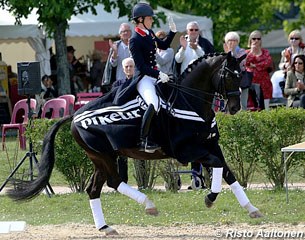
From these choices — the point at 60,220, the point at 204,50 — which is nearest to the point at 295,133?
the point at 204,50

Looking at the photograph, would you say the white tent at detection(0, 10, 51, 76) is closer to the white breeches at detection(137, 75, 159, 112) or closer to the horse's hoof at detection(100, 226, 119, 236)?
the white breeches at detection(137, 75, 159, 112)

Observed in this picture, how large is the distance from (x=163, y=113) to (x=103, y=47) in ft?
63.4

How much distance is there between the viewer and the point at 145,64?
1208 cm

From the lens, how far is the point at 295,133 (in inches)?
573

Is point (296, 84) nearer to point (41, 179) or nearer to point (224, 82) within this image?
point (224, 82)

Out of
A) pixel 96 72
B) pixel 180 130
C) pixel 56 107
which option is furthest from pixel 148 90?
pixel 96 72

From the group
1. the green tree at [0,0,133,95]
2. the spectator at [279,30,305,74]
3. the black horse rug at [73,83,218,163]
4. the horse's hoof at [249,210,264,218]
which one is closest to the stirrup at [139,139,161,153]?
the black horse rug at [73,83,218,163]

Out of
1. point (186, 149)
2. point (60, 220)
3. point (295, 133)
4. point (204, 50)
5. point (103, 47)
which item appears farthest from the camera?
point (103, 47)

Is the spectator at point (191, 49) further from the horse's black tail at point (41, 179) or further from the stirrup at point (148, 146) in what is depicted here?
the stirrup at point (148, 146)

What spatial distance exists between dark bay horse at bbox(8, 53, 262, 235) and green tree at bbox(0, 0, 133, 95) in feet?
41.3

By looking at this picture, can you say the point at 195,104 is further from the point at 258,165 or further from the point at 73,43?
the point at 73,43

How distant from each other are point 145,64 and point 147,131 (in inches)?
31.9

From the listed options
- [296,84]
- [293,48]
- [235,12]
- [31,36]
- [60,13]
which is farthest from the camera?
[235,12]

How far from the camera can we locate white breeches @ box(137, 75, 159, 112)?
1184 centimetres
